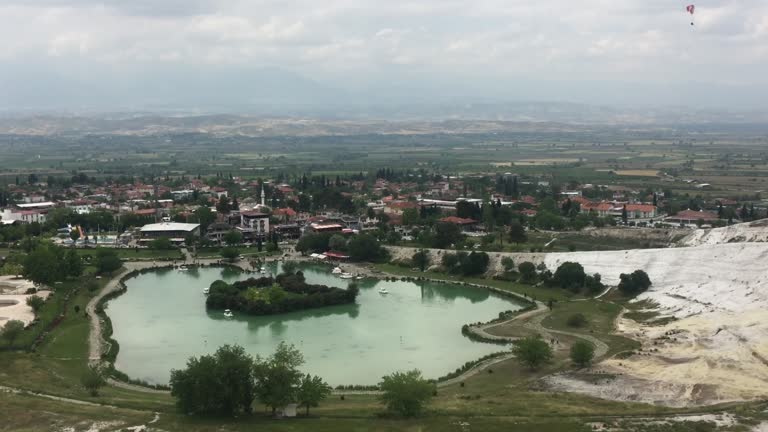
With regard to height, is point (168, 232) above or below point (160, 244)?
above

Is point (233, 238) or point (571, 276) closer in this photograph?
point (571, 276)

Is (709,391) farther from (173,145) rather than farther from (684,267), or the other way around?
(173,145)

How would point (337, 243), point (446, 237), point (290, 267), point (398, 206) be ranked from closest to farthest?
1. point (290, 267)
2. point (446, 237)
3. point (337, 243)
4. point (398, 206)

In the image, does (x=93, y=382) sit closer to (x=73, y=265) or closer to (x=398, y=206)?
(x=73, y=265)

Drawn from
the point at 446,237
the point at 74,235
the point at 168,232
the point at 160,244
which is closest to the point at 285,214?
the point at 168,232

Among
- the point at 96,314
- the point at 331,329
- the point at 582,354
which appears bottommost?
the point at 331,329

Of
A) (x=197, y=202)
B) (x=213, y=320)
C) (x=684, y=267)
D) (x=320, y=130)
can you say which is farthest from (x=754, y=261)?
(x=320, y=130)

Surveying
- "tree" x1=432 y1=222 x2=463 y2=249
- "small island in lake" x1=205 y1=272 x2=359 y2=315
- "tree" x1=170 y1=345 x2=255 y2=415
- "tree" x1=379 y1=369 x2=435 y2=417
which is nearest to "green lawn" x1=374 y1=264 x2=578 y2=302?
"tree" x1=432 y1=222 x2=463 y2=249
